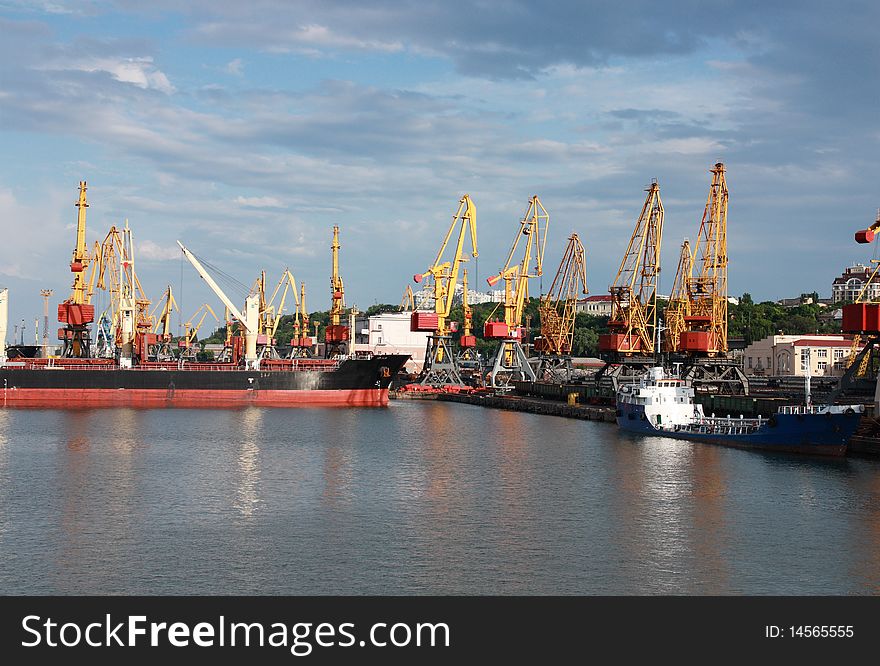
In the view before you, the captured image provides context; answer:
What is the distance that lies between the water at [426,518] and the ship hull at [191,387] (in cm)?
3559

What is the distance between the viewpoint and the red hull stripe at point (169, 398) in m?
97.4

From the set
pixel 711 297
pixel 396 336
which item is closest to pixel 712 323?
pixel 711 297

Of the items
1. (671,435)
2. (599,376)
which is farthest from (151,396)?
(671,435)

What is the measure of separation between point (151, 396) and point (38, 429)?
1169 inches

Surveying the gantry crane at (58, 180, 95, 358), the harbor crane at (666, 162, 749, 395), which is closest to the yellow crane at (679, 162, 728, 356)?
the harbor crane at (666, 162, 749, 395)

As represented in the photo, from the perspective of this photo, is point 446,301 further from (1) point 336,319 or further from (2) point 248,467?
(2) point 248,467

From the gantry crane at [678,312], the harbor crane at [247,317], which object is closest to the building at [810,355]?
the gantry crane at [678,312]

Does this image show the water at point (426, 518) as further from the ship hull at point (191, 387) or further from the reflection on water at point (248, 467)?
the ship hull at point (191, 387)

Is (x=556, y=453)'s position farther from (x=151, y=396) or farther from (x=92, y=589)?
(x=151, y=396)

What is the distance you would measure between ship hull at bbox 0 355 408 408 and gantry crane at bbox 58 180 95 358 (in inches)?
365

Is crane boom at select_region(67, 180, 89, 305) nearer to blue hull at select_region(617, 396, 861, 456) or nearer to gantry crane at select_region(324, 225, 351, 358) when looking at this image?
gantry crane at select_region(324, 225, 351, 358)

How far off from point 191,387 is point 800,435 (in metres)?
65.7

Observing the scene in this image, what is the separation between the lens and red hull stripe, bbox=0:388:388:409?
9744 cm

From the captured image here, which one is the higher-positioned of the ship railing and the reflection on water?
the ship railing
